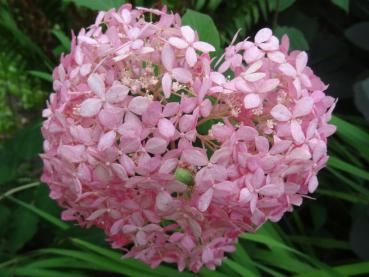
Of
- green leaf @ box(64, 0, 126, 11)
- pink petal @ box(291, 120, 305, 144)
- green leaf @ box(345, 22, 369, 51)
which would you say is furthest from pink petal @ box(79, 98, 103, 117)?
green leaf @ box(345, 22, 369, 51)

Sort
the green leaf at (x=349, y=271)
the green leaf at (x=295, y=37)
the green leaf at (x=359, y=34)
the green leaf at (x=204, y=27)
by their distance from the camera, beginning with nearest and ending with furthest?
the green leaf at (x=204, y=27), the green leaf at (x=349, y=271), the green leaf at (x=295, y=37), the green leaf at (x=359, y=34)

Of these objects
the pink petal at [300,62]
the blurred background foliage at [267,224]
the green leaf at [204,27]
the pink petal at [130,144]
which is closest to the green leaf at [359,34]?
the blurred background foliage at [267,224]

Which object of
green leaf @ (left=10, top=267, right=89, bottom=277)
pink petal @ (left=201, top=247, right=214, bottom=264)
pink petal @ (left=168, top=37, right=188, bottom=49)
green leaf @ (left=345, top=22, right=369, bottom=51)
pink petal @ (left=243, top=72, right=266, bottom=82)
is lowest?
green leaf @ (left=10, top=267, right=89, bottom=277)

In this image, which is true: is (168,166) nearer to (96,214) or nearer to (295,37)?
(96,214)

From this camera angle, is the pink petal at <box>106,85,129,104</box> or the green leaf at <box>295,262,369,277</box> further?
the green leaf at <box>295,262,369,277</box>

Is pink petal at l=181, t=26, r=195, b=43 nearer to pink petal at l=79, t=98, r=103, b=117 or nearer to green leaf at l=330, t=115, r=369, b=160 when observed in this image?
pink petal at l=79, t=98, r=103, b=117

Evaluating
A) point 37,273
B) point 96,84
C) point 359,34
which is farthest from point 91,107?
point 359,34

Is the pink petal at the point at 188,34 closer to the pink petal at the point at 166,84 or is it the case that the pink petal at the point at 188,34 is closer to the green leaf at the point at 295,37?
the pink petal at the point at 166,84
